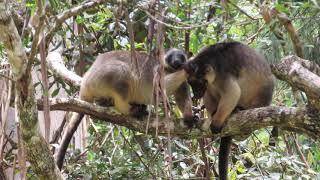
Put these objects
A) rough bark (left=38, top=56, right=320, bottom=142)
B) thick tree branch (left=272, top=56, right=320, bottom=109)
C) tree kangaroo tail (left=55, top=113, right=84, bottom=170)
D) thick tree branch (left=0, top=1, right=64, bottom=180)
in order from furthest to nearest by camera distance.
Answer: tree kangaroo tail (left=55, top=113, right=84, bottom=170) < rough bark (left=38, top=56, right=320, bottom=142) < thick tree branch (left=272, top=56, right=320, bottom=109) < thick tree branch (left=0, top=1, right=64, bottom=180)

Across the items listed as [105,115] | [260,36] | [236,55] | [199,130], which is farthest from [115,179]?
[260,36]

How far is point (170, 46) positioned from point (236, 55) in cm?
71

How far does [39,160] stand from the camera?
3252mm

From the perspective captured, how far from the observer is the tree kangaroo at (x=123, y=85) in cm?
466

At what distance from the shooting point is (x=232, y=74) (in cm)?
480

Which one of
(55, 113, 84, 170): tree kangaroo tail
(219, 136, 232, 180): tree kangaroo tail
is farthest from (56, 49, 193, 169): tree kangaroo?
(219, 136, 232, 180): tree kangaroo tail

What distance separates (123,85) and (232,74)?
104 centimetres

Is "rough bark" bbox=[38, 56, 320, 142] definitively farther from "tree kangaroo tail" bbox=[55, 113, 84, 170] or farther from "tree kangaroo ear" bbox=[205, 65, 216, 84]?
A: "tree kangaroo ear" bbox=[205, 65, 216, 84]

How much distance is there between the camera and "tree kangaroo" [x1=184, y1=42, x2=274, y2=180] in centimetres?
470

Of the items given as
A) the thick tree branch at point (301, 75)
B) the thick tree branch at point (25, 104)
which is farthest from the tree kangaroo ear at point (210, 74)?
the thick tree branch at point (25, 104)

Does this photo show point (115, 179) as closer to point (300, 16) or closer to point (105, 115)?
point (105, 115)

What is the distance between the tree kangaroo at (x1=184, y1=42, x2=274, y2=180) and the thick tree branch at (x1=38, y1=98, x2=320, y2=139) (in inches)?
21.5

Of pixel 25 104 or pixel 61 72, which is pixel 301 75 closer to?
pixel 25 104

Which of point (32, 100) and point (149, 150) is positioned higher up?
point (32, 100)
